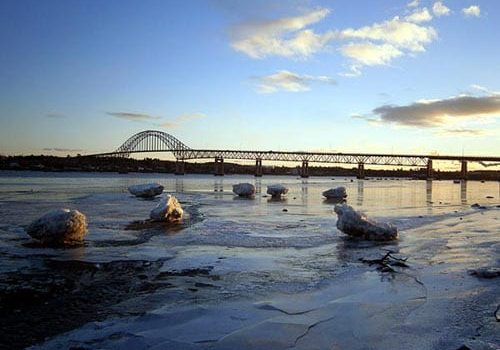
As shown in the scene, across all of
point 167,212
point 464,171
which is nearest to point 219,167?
point 464,171

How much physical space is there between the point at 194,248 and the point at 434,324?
6034 mm

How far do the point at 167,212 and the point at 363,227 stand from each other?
22.3 ft

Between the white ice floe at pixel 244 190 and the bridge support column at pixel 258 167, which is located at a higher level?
the bridge support column at pixel 258 167

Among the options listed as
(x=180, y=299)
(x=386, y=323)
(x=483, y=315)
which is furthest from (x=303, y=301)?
(x=483, y=315)

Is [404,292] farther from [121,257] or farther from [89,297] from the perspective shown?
[121,257]

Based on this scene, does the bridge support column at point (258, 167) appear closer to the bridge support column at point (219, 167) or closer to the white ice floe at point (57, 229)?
the bridge support column at point (219, 167)

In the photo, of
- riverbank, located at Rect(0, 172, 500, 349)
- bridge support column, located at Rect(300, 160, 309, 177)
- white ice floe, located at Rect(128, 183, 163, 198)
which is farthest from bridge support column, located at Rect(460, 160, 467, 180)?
riverbank, located at Rect(0, 172, 500, 349)

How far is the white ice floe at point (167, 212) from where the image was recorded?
15.1m

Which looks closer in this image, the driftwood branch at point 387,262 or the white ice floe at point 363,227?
the driftwood branch at point 387,262

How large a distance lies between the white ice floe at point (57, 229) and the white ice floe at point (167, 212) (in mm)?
4769

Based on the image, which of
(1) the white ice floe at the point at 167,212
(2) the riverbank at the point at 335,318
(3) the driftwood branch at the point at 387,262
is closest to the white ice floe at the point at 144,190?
(1) the white ice floe at the point at 167,212

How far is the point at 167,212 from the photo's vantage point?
15.2m

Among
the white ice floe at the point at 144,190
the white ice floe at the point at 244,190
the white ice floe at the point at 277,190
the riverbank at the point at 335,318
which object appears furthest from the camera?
the white ice floe at the point at 244,190

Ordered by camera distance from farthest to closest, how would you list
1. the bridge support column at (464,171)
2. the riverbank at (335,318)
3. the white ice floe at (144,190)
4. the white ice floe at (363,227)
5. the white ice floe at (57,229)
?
the bridge support column at (464,171)
the white ice floe at (144,190)
the white ice floe at (363,227)
the white ice floe at (57,229)
the riverbank at (335,318)
